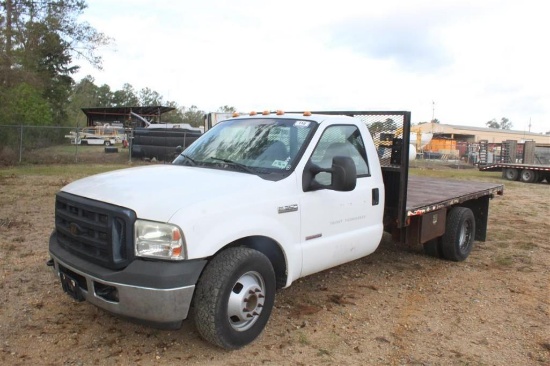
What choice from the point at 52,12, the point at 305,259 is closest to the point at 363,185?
the point at 305,259

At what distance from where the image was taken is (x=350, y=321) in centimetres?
438

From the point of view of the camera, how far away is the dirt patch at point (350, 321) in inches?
143

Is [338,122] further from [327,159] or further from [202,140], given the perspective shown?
[202,140]

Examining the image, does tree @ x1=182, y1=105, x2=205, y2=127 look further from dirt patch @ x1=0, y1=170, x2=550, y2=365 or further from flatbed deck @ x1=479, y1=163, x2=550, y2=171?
dirt patch @ x1=0, y1=170, x2=550, y2=365

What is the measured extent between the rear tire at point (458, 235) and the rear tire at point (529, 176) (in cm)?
1860

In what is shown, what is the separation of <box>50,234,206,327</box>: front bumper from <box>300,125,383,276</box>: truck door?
47.8 inches

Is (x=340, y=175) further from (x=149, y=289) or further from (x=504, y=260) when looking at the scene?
(x=504, y=260)

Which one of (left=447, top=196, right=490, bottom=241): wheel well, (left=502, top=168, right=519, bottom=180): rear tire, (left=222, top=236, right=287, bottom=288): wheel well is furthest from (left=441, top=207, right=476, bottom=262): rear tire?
(left=502, top=168, right=519, bottom=180): rear tire

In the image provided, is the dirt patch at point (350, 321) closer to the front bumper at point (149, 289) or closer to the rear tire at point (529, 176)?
the front bumper at point (149, 289)

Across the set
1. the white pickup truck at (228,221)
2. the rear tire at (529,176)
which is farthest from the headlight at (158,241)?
the rear tire at (529,176)

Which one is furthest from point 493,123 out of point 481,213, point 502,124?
point 481,213

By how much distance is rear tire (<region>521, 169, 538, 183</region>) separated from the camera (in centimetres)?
2269

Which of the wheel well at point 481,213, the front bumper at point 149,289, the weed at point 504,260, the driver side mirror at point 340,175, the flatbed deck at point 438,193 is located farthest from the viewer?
the wheel well at point 481,213

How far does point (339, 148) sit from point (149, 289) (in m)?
2.41
